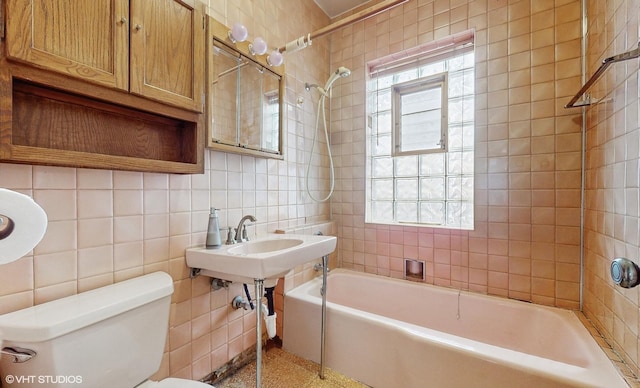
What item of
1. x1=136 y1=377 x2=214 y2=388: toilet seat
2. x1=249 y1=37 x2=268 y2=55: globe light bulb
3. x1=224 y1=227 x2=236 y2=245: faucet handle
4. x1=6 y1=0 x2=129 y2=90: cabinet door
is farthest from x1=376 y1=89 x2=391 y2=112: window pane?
x1=136 y1=377 x2=214 y2=388: toilet seat

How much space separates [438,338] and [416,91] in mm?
1749

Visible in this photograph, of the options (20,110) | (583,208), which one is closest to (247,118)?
(20,110)

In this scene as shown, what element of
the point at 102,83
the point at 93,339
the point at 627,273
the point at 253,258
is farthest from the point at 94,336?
the point at 627,273

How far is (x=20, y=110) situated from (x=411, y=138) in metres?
2.12

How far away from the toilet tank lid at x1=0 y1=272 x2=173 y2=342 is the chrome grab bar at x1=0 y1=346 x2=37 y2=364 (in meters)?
0.03

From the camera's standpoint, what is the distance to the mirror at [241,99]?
1324 mm

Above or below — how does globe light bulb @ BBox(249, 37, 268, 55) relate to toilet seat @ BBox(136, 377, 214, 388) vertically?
above

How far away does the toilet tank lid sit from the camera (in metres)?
0.68

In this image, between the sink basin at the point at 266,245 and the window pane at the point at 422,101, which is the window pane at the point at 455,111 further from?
the sink basin at the point at 266,245

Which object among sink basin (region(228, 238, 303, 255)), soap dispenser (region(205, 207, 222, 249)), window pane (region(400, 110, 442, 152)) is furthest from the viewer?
window pane (region(400, 110, 442, 152))

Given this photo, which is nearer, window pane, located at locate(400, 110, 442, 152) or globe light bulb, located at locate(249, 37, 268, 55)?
globe light bulb, located at locate(249, 37, 268, 55)

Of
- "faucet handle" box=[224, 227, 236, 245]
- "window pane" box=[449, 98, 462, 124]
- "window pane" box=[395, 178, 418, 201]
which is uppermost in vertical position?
"window pane" box=[449, 98, 462, 124]

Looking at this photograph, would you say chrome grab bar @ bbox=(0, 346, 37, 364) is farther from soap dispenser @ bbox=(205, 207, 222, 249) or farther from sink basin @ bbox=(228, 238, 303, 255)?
sink basin @ bbox=(228, 238, 303, 255)

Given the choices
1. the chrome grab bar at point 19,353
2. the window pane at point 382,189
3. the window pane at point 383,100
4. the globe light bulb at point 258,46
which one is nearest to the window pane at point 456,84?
the window pane at point 383,100
